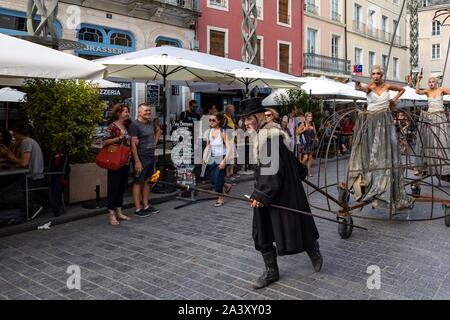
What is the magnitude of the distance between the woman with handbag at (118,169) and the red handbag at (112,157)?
38 millimetres

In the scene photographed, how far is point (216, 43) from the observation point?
1934 cm

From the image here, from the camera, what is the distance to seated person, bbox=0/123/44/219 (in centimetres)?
609

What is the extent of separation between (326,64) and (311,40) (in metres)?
1.82

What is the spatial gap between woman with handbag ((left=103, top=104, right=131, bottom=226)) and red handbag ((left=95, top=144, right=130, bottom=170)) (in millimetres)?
38

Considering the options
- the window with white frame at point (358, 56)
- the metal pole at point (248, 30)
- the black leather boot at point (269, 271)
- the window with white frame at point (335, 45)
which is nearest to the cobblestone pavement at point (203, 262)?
the black leather boot at point (269, 271)

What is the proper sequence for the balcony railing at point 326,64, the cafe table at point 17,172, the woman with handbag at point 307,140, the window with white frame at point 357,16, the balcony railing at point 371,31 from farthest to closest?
the balcony railing at point 371,31 < the window with white frame at point 357,16 < the balcony railing at point 326,64 < the woman with handbag at point 307,140 < the cafe table at point 17,172

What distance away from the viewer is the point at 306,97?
1402 cm

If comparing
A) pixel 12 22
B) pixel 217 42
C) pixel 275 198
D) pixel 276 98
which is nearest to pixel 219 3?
pixel 217 42

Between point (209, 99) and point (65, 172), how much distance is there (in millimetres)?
13809

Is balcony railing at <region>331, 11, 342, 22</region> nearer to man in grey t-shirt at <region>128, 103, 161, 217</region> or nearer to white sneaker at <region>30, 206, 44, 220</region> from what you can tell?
man in grey t-shirt at <region>128, 103, 161, 217</region>

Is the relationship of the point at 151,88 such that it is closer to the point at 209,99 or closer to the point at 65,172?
the point at 209,99

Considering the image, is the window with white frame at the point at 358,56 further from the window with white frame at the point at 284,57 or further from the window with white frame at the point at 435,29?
the window with white frame at the point at 435,29

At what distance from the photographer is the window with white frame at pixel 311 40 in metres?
25.4
